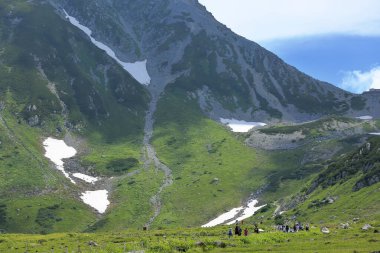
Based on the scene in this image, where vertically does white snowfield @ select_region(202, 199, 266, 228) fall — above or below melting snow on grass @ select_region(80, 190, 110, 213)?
below

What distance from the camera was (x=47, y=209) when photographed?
172625mm

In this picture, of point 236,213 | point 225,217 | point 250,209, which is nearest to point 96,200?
point 225,217

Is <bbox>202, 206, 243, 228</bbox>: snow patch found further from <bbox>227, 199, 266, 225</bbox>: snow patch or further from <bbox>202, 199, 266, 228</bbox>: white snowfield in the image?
<bbox>227, 199, 266, 225</bbox>: snow patch

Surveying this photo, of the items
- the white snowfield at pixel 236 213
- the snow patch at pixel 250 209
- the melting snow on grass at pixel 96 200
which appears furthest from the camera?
the melting snow on grass at pixel 96 200

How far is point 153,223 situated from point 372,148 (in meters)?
80.0

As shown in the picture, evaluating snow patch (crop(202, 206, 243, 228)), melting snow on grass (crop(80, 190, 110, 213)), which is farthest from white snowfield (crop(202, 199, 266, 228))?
melting snow on grass (crop(80, 190, 110, 213))

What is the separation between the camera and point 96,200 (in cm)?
19238

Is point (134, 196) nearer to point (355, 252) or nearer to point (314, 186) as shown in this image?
point (314, 186)

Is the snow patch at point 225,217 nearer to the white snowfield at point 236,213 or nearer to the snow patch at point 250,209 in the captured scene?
the white snowfield at point 236,213

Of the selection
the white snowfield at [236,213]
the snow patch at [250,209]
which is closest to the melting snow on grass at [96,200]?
the white snowfield at [236,213]

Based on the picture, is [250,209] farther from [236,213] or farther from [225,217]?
[225,217]

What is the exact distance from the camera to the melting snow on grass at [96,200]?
18611 cm

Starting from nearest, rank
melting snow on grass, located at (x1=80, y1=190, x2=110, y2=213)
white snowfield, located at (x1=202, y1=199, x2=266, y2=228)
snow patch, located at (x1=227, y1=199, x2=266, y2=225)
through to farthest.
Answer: white snowfield, located at (x1=202, y1=199, x2=266, y2=228)
snow patch, located at (x1=227, y1=199, x2=266, y2=225)
melting snow on grass, located at (x1=80, y1=190, x2=110, y2=213)

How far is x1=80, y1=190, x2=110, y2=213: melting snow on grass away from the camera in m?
186
